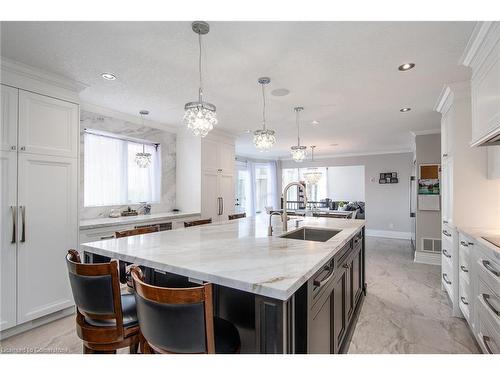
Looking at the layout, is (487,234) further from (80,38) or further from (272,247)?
(80,38)

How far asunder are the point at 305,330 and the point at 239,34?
190 centimetres

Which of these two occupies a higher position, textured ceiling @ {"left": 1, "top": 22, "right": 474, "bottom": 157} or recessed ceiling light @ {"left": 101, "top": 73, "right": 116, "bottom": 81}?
recessed ceiling light @ {"left": 101, "top": 73, "right": 116, "bottom": 81}

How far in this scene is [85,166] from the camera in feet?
11.5

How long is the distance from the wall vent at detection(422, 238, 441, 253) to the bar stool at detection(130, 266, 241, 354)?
16.1 ft

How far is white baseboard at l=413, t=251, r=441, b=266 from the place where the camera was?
14.6ft

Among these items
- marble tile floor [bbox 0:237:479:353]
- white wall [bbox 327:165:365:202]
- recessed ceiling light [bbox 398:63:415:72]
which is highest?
recessed ceiling light [bbox 398:63:415:72]

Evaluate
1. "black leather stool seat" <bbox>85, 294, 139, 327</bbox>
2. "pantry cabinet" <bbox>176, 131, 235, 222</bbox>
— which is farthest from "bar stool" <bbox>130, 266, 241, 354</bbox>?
"pantry cabinet" <bbox>176, 131, 235, 222</bbox>

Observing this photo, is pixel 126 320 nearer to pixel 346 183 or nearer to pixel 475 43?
pixel 475 43

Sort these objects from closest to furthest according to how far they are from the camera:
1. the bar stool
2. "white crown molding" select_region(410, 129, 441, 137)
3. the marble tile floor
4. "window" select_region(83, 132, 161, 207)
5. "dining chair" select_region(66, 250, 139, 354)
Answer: the bar stool
"dining chair" select_region(66, 250, 139, 354)
the marble tile floor
"window" select_region(83, 132, 161, 207)
"white crown molding" select_region(410, 129, 441, 137)

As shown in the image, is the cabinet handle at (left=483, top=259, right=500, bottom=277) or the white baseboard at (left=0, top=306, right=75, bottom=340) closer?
the cabinet handle at (left=483, top=259, right=500, bottom=277)

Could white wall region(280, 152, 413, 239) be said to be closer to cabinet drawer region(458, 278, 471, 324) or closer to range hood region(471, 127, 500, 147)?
cabinet drawer region(458, 278, 471, 324)

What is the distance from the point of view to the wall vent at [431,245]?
176 inches
